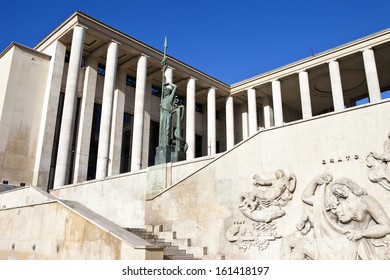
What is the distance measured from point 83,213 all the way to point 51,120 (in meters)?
14.5

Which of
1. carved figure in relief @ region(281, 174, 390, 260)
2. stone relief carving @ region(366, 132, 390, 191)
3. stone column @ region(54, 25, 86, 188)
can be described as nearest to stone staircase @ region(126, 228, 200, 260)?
carved figure in relief @ region(281, 174, 390, 260)

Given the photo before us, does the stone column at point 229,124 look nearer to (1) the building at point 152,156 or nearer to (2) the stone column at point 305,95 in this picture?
(1) the building at point 152,156

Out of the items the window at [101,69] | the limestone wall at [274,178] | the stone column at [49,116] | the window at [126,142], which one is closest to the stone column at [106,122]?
the window at [126,142]

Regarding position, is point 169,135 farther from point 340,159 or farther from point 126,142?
point 126,142

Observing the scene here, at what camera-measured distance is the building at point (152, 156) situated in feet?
29.6

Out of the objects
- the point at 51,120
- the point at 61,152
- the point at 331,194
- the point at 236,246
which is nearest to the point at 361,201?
the point at 331,194

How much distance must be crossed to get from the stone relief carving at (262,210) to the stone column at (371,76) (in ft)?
57.9

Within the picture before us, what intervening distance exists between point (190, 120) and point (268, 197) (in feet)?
62.6

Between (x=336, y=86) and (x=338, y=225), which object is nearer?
(x=338, y=225)

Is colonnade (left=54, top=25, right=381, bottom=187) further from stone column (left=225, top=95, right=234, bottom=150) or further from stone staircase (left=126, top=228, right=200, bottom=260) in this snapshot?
stone staircase (left=126, top=228, right=200, bottom=260)

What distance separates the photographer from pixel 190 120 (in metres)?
28.4

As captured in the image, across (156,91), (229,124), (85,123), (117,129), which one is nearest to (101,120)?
(85,123)

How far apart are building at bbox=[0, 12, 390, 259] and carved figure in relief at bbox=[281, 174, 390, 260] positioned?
0.23 ft

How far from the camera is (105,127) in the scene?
914 inches
